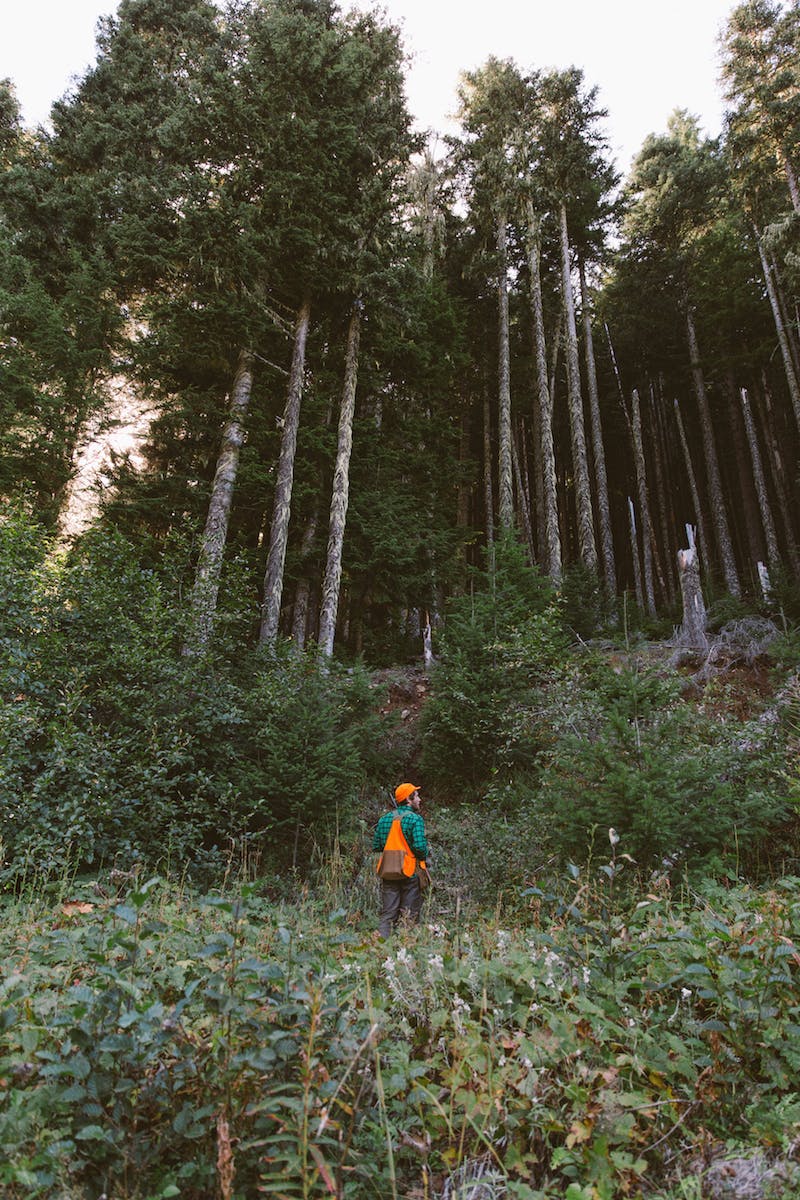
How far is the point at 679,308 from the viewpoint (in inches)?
1057

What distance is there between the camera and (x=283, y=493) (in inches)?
568

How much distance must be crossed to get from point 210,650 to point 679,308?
2697 centimetres

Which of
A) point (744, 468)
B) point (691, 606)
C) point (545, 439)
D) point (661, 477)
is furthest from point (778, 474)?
point (691, 606)

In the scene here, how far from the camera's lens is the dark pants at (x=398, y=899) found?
6879mm

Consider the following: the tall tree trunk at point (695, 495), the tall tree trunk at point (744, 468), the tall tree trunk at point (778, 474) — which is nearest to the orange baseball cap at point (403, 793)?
the tall tree trunk at point (695, 495)

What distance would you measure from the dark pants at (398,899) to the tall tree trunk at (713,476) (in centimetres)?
1875

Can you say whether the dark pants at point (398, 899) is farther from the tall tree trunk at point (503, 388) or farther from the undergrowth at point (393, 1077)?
the tall tree trunk at point (503, 388)

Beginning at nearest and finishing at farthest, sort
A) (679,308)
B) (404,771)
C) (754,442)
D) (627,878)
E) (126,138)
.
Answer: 1. (627,878)
2. (404,771)
3. (126,138)
4. (754,442)
5. (679,308)

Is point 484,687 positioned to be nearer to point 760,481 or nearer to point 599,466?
point 599,466

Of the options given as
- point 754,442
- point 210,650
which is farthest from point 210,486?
point 754,442

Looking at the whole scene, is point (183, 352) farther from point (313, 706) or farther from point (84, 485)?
point (313, 706)

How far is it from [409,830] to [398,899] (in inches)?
31.2

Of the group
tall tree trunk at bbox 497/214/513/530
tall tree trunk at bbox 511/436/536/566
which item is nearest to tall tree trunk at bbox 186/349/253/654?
tall tree trunk at bbox 497/214/513/530

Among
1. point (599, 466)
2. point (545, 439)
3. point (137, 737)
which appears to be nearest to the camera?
point (137, 737)
